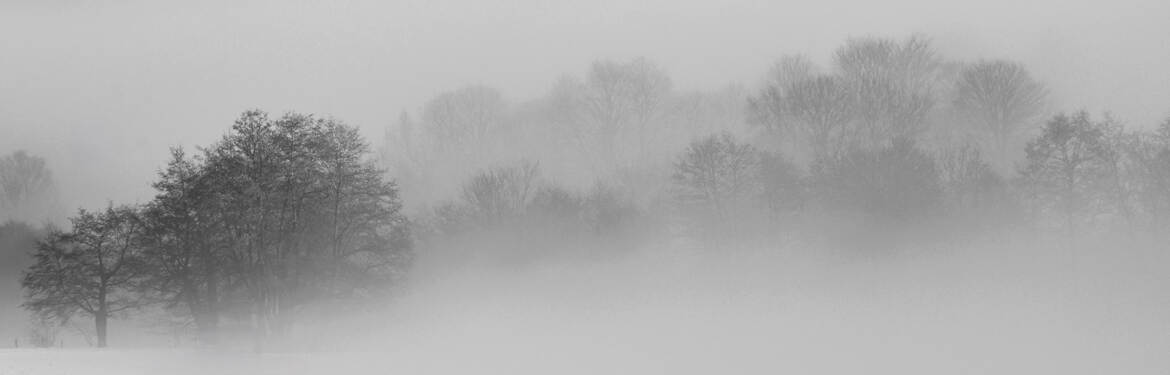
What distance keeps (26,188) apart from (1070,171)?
134 meters

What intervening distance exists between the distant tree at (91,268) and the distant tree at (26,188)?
264ft

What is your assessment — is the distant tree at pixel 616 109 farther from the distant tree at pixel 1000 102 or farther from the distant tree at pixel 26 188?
the distant tree at pixel 26 188

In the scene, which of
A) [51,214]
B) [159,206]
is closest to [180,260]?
[159,206]

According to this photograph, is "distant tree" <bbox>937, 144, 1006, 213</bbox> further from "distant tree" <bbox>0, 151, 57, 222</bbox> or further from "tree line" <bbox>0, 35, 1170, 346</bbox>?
"distant tree" <bbox>0, 151, 57, 222</bbox>

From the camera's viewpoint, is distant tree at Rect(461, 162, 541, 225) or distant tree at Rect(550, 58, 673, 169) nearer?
distant tree at Rect(461, 162, 541, 225)

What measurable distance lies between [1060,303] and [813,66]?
50.0m

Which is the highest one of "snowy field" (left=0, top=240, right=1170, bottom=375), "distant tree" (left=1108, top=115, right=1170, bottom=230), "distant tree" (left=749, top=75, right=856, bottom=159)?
"distant tree" (left=749, top=75, right=856, bottom=159)

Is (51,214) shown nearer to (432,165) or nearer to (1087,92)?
(432,165)

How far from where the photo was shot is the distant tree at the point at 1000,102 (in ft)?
262

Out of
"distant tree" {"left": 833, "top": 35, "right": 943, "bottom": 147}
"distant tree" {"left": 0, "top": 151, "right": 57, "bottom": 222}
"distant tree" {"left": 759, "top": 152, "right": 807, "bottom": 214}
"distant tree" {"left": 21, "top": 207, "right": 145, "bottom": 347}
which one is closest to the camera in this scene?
"distant tree" {"left": 21, "top": 207, "right": 145, "bottom": 347}

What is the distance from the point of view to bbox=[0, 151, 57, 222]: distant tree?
13200 centimetres

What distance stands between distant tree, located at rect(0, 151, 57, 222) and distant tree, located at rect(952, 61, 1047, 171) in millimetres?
116013

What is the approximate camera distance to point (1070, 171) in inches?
2330

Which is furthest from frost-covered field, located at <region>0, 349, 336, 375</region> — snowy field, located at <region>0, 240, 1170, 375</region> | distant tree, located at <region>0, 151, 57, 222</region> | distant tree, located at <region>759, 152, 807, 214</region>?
distant tree, located at <region>0, 151, 57, 222</region>
